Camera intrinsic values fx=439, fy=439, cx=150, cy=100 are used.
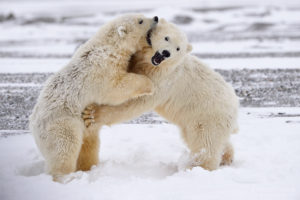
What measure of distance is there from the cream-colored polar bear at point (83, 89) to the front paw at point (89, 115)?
49mm

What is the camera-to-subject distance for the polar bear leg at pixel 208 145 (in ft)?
16.2

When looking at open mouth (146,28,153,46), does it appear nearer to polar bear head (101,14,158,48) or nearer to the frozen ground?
polar bear head (101,14,158,48)

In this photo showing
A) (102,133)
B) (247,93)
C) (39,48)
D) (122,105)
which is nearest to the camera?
(122,105)

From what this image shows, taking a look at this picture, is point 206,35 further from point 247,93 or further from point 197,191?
point 197,191

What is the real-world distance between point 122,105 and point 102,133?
5.59ft

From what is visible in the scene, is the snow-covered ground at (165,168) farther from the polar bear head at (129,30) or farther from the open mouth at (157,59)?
the polar bear head at (129,30)

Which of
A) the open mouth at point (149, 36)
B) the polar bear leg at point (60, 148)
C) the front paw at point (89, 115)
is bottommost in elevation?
the polar bear leg at point (60, 148)

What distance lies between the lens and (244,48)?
12.9 metres

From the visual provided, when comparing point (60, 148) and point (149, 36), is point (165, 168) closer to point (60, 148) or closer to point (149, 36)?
point (60, 148)

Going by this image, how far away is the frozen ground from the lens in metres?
3.97

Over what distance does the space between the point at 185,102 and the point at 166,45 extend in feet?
2.51

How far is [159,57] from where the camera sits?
15.1 feet

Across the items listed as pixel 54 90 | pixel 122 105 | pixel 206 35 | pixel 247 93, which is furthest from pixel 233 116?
pixel 206 35

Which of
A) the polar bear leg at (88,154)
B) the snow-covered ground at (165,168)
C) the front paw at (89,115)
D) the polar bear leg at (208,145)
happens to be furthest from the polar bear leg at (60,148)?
the polar bear leg at (208,145)
